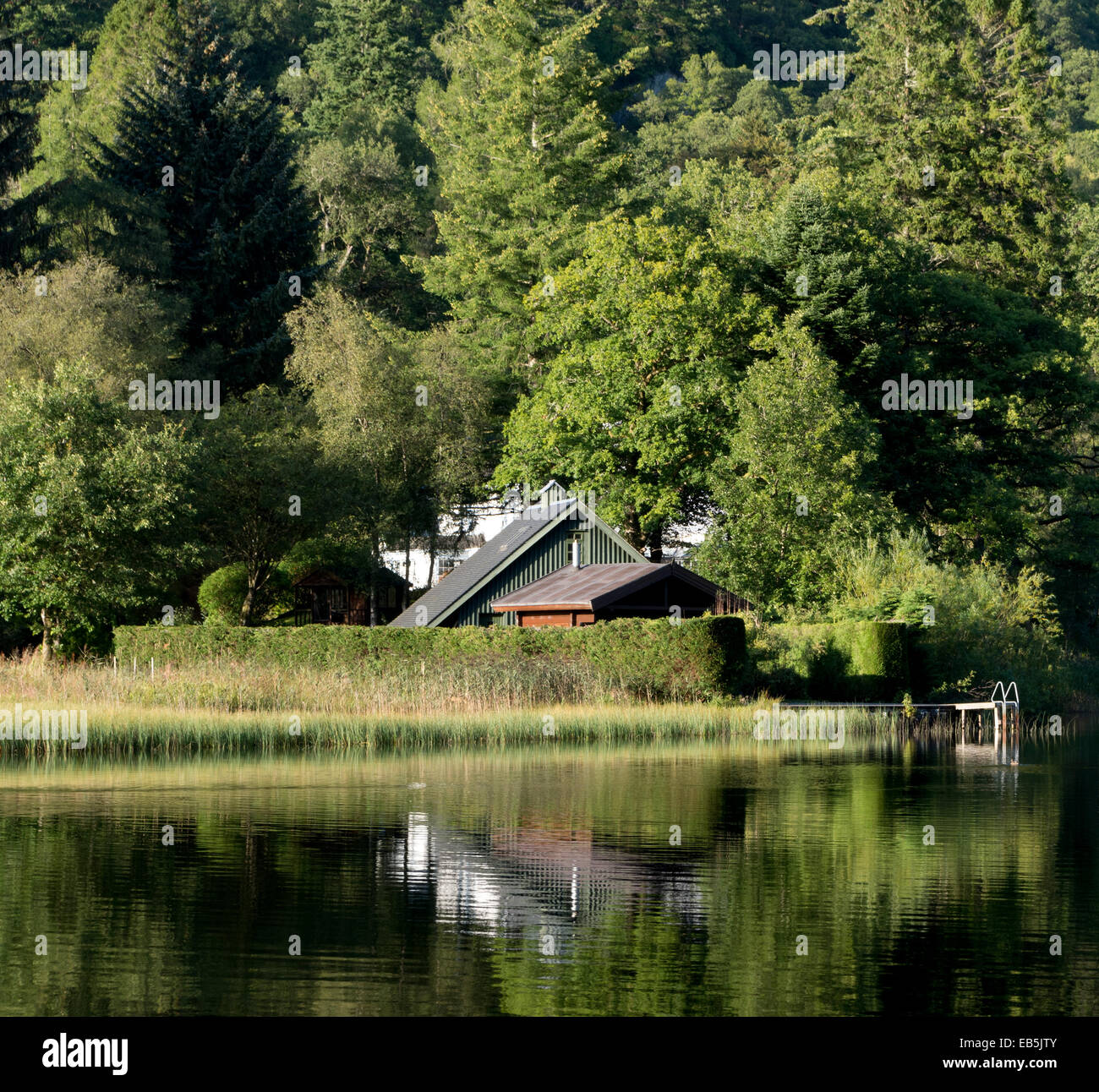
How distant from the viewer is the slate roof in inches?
2096

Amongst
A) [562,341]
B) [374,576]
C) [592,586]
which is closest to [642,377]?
[562,341]

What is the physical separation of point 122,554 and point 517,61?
37.9 metres

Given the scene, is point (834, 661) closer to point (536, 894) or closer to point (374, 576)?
point (374, 576)

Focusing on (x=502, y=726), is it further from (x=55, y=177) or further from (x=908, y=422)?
(x=55, y=177)

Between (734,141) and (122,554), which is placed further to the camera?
(734,141)

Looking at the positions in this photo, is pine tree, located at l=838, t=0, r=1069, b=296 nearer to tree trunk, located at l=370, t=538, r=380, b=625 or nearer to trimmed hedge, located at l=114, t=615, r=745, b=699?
tree trunk, located at l=370, t=538, r=380, b=625

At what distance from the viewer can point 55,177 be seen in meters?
81.8

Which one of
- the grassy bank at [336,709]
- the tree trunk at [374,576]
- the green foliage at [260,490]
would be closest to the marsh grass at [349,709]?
the grassy bank at [336,709]

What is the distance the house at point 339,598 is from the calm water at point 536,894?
37693mm

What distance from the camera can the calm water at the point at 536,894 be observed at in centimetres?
1255

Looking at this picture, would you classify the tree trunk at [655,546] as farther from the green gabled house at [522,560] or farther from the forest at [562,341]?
the green gabled house at [522,560]

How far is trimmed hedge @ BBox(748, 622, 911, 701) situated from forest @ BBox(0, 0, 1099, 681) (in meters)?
2.47

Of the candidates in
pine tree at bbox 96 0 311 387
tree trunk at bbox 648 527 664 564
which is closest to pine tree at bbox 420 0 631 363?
pine tree at bbox 96 0 311 387
